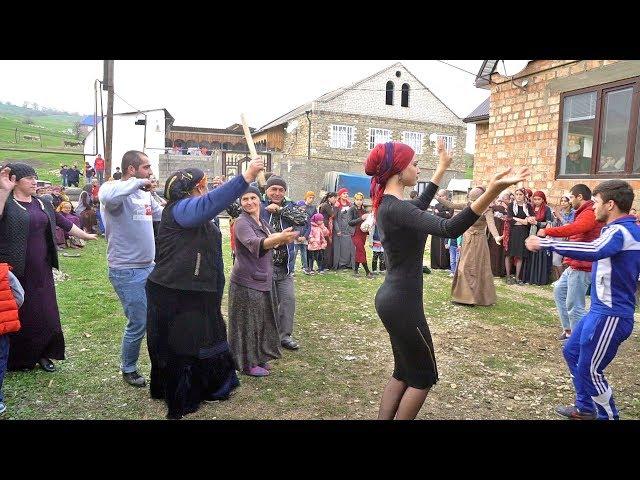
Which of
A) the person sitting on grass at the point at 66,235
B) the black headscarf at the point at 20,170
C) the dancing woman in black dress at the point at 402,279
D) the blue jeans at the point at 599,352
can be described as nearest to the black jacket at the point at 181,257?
the dancing woman in black dress at the point at 402,279

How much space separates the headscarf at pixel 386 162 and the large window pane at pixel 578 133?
842cm

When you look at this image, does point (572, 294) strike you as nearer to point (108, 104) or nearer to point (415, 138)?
point (108, 104)

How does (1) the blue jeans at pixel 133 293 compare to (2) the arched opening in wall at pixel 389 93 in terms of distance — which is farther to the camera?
(2) the arched opening in wall at pixel 389 93

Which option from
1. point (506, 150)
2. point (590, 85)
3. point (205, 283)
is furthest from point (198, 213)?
point (506, 150)

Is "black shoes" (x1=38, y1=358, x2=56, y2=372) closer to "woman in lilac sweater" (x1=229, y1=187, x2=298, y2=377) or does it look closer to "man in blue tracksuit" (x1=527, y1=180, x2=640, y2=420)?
"woman in lilac sweater" (x1=229, y1=187, x2=298, y2=377)

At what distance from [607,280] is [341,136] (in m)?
31.9

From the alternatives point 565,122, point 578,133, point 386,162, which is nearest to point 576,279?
point 386,162

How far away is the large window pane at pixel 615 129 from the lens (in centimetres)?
884

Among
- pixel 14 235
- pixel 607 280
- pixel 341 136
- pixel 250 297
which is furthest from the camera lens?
pixel 341 136

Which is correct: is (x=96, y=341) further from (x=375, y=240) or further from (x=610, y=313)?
(x=375, y=240)

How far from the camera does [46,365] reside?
455 centimetres

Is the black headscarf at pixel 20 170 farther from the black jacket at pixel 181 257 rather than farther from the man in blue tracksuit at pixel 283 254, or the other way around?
the man in blue tracksuit at pixel 283 254

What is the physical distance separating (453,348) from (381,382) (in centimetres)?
150

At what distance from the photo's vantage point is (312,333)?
6113 mm
